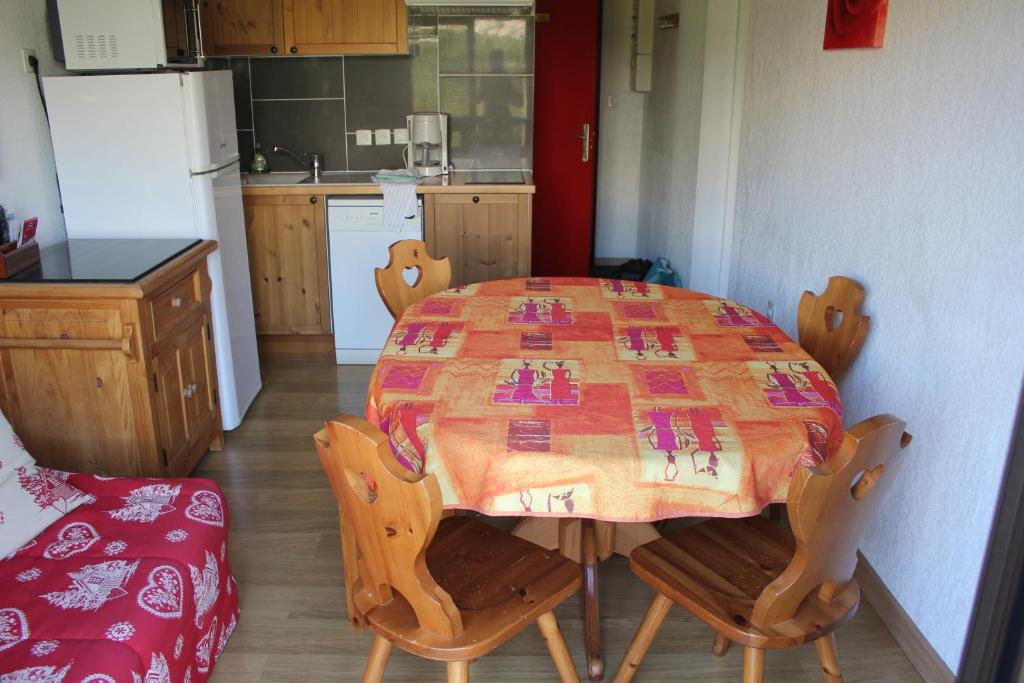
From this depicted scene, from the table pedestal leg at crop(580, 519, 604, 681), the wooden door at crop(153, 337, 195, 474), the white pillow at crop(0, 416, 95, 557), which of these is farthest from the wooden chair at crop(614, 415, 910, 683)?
the wooden door at crop(153, 337, 195, 474)

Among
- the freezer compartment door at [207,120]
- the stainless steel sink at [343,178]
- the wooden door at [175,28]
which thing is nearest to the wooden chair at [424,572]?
the freezer compartment door at [207,120]

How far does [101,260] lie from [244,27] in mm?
1955

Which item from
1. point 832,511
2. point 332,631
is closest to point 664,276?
point 332,631

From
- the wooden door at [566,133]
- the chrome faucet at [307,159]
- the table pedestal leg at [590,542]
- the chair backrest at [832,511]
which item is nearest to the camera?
the chair backrest at [832,511]

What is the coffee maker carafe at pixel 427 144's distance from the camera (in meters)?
4.56

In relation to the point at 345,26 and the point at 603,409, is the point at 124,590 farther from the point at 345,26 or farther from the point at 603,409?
the point at 345,26

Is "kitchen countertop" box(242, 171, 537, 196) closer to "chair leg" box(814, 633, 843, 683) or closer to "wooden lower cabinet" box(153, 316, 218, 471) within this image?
"wooden lower cabinet" box(153, 316, 218, 471)

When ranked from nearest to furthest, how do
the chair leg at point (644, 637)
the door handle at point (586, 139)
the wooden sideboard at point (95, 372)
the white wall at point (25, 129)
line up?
1. the chair leg at point (644, 637)
2. the wooden sideboard at point (95, 372)
3. the white wall at point (25, 129)
4. the door handle at point (586, 139)

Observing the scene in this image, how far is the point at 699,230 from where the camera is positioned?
444cm

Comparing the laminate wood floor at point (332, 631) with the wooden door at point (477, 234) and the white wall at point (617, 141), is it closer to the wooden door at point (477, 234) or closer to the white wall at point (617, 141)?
the wooden door at point (477, 234)

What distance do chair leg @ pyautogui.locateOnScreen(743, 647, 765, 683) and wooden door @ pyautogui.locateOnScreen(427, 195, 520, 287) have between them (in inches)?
111

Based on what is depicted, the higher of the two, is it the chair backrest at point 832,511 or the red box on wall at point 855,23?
the red box on wall at point 855,23

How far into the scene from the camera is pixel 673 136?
5.03 metres

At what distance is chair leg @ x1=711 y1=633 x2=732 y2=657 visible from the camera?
7.39ft
